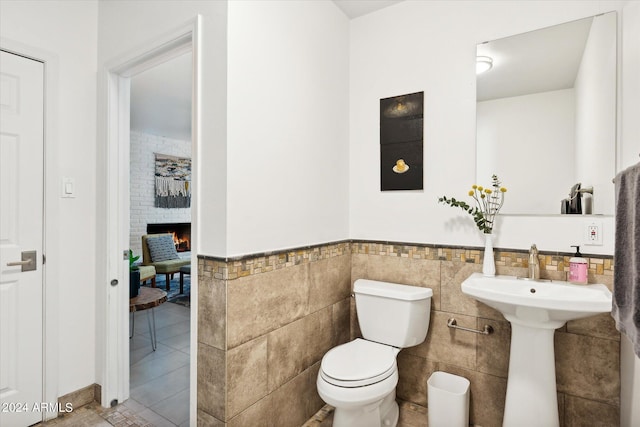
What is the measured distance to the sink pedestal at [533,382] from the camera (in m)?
1.55

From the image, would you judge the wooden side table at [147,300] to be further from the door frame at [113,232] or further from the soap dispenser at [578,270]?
the soap dispenser at [578,270]

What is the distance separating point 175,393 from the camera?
2250 millimetres

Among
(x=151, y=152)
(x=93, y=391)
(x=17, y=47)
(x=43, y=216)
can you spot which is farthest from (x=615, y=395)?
(x=151, y=152)

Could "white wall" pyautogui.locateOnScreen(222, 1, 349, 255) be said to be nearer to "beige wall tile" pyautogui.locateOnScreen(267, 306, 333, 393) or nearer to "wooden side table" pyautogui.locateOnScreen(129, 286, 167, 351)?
"beige wall tile" pyautogui.locateOnScreen(267, 306, 333, 393)

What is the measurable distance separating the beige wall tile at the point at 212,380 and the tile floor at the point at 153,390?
1.87 feet

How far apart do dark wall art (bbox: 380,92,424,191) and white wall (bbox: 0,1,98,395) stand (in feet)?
6.20

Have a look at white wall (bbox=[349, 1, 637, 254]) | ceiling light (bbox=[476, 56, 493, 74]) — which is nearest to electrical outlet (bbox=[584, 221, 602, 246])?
white wall (bbox=[349, 1, 637, 254])

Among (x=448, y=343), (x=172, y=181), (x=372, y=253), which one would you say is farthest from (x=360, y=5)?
(x=172, y=181)

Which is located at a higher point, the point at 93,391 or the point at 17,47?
the point at 17,47

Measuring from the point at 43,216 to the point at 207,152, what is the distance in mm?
1133

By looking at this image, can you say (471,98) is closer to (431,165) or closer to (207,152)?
(431,165)

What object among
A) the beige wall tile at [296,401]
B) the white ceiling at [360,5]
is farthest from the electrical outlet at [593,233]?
the white ceiling at [360,5]

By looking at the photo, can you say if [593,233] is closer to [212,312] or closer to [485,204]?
[485,204]

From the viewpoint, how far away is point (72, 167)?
6.70 ft
